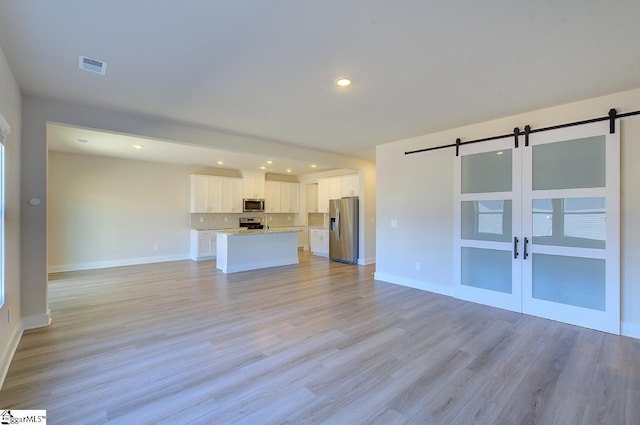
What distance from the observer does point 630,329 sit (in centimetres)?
306

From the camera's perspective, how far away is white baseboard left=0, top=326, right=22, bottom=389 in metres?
2.25

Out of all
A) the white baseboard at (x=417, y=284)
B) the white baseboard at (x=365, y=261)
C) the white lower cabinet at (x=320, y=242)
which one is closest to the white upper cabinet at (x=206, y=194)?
the white lower cabinet at (x=320, y=242)

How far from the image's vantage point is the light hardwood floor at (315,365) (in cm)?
190

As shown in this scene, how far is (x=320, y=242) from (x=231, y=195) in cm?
297

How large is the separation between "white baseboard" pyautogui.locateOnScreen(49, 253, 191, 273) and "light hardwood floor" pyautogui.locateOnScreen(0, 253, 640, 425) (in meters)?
2.61

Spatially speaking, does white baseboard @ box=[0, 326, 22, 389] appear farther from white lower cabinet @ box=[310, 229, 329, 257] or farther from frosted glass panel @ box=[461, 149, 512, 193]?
white lower cabinet @ box=[310, 229, 329, 257]

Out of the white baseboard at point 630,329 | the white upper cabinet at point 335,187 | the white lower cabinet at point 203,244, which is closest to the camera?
the white baseboard at point 630,329

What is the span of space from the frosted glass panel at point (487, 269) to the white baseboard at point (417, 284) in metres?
0.33

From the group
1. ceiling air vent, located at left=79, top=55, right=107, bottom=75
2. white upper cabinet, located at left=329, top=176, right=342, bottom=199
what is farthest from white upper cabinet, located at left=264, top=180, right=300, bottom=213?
ceiling air vent, located at left=79, top=55, right=107, bottom=75

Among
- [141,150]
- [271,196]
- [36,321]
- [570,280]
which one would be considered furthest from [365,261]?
[36,321]

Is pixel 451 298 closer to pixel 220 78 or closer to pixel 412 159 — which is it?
pixel 412 159

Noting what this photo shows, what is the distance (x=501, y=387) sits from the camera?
2.17 meters

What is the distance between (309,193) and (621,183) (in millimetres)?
8130

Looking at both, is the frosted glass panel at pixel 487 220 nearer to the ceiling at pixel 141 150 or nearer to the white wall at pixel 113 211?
the ceiling at pixel 141 150
